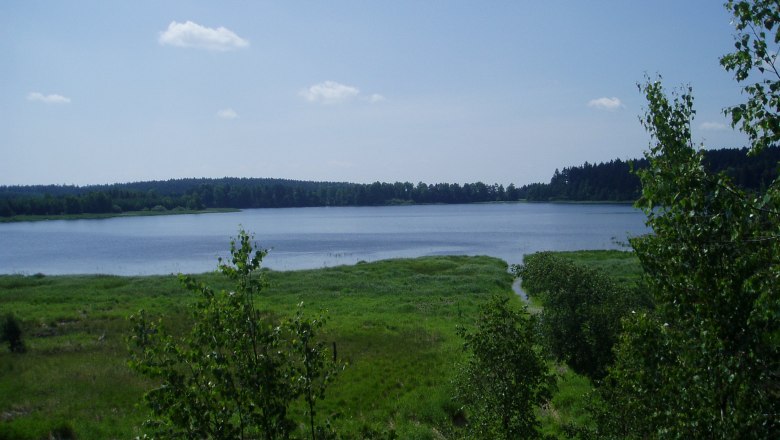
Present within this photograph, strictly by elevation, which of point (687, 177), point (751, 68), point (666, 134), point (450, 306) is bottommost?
point (450, 306)

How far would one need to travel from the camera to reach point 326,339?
33.8 m

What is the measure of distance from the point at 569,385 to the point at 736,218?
19.7 meters

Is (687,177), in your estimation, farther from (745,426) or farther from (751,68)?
(745,426)

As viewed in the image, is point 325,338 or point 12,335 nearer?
point 12,335

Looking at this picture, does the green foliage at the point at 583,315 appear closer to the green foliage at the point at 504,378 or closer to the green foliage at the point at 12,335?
the green foliage at the point at 504,378

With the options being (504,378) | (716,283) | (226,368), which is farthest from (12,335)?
(716,283)

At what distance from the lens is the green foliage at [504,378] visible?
1049 centimetres

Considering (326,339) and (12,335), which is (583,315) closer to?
(326,339)

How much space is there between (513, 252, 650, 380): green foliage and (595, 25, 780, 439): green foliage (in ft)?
52.7

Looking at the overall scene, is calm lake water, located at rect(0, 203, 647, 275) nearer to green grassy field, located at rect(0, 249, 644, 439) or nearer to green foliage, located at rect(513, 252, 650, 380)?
green grassy field, located at rect(0, 249, 644, 439)

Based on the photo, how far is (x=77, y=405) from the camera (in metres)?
21.8

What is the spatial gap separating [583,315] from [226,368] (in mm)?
19887

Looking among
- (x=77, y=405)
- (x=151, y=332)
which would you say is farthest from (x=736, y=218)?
(x=77, y=405)

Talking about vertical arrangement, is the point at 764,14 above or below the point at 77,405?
above
